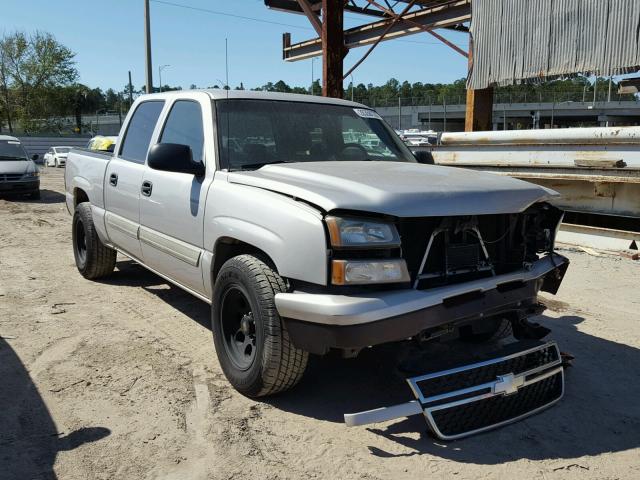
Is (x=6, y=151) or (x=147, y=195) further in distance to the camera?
(x=6, y=151)

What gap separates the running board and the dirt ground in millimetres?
88

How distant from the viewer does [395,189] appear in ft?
9.89

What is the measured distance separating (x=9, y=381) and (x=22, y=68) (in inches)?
2507

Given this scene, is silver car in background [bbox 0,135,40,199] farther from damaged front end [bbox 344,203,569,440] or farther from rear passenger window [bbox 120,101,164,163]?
damaged front end [bbox 344,203,569,440]

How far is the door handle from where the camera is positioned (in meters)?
4.63

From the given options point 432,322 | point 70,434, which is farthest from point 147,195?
point 432,322

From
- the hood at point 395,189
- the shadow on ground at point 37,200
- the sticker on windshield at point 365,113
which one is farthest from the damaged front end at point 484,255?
the shadow on ground at point 37,200

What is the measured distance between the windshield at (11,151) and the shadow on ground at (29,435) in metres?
13.9

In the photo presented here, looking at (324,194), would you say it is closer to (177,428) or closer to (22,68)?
(177,428)

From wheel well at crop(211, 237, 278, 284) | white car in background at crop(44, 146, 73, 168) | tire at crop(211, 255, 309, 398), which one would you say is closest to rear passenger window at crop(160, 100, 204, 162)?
wheel well at crop(211, 237, 278, 284)

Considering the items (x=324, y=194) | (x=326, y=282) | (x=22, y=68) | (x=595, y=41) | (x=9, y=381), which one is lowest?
(x=9, y=381)

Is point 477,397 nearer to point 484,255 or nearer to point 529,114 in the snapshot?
point 484,255

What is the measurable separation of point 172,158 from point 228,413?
5.57 ft

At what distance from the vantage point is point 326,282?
9.40 ft
